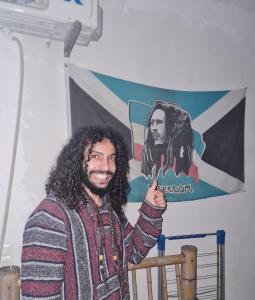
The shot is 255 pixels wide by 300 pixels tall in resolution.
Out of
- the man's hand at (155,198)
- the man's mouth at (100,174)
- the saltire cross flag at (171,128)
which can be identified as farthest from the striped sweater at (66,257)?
the saltire cross flag at (171,128)

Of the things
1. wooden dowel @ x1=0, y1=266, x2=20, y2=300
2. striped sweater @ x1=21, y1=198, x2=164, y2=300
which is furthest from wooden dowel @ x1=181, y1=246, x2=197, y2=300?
wooden dowel @ x1=0, y1=266, x2=20, y2=300

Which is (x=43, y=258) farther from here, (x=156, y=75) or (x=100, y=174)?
(x=156, y=75)

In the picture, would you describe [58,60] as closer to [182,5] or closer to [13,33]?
[13,33]

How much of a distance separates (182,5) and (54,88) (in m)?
0.89

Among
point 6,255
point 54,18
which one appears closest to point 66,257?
point 6,255

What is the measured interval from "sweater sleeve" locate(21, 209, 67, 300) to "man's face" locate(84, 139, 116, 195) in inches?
7.8

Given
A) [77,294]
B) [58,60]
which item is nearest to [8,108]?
[58,60]

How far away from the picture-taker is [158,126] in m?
1.60

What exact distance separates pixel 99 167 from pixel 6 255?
647mm

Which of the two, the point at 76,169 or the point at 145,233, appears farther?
the point at 145,233

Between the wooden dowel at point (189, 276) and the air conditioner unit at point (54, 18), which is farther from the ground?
the air conditioner unit at point (54, 18)

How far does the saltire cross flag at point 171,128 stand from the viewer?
1448 millimetres

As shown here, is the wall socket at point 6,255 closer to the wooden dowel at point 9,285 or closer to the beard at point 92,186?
the wooden dowel at point 9,285

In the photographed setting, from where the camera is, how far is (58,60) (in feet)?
4.55
